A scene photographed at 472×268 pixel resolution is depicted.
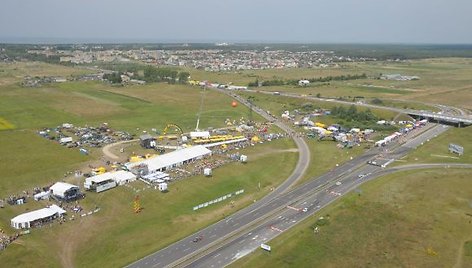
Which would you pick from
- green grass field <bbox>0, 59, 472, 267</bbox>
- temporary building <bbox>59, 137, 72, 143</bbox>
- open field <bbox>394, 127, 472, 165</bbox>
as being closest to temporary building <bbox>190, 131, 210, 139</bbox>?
green grass field <bbox>0, 59, 472, 267</bbox>

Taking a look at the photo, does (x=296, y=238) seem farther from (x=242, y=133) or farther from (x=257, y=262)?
(x=242, y=133)

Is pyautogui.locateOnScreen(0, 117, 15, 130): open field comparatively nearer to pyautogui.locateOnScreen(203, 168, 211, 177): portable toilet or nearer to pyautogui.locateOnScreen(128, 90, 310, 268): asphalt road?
pyautogui.locateOnScreen(203, 168, 211, 177): portable toilet

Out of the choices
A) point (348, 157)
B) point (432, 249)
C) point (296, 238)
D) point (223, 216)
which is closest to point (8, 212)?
point (223, 216)

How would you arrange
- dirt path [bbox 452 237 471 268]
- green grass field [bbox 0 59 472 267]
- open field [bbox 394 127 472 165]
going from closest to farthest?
dirt path [bbox 452 237 471 268]
green grass field [bbox 0 59 472 267]
open field [bbox 394 127 472 165]

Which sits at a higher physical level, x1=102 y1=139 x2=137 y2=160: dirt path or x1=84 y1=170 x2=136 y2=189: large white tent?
x1=84 y1=170 x2=136 y2=189: large white tent

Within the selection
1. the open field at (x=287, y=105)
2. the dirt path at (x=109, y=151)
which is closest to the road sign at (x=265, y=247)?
the dirt path at (x=109, y=151)

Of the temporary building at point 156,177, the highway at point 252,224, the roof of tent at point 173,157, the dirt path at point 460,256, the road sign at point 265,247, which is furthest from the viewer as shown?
the roof of tent at point 173,157

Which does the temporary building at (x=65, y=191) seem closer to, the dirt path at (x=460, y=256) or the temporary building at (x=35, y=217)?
the temporary building at (x=35, y=217)

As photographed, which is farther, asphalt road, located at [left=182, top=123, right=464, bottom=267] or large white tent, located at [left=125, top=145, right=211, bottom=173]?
large white tent, located at [left=125, top=145, right=211, bottom=173]
